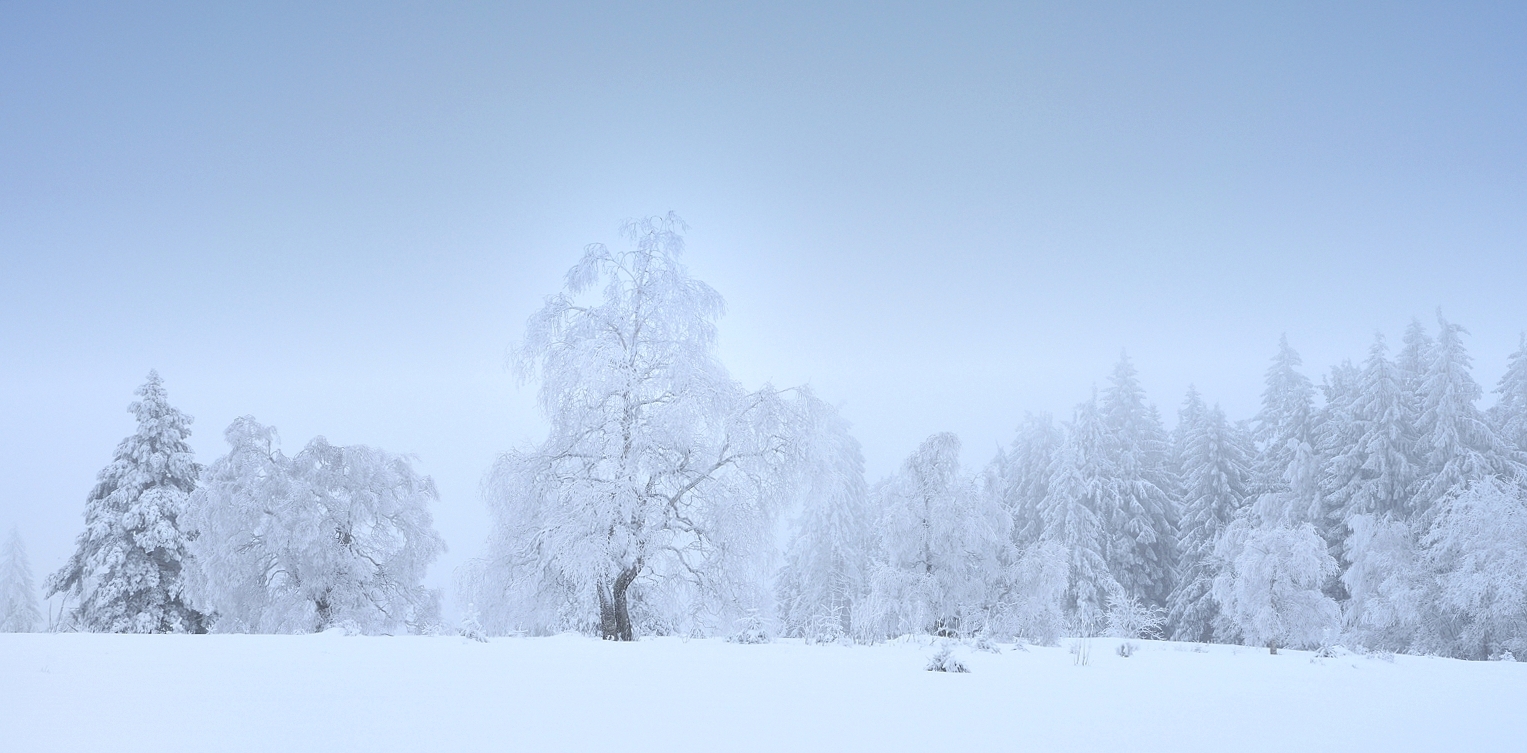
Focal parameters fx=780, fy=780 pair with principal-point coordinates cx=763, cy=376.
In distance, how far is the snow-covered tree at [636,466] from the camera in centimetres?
1416

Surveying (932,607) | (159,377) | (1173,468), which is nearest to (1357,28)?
(1173,468)

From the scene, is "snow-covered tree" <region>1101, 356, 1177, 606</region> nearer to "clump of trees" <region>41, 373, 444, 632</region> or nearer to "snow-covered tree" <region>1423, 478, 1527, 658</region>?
"snow-covered tree" <region>1423, 478, 1527, 658</region>

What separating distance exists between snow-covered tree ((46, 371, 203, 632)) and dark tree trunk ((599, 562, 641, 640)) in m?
13.5

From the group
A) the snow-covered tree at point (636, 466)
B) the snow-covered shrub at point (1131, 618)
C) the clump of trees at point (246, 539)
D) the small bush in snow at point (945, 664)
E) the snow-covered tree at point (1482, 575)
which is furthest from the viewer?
the snow-covered shrub at point (1131, 618)

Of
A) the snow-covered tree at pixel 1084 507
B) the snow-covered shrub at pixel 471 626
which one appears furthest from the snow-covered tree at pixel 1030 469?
the snow-covered shrub at pixel 471 626

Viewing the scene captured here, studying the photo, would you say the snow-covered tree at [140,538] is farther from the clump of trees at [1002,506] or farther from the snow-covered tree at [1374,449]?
the snow-covered tree at [1374,449]

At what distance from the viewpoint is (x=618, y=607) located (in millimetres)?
14500

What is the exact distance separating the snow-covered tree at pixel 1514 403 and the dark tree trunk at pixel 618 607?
35.4 metres

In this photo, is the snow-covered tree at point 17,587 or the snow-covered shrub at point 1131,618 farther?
the snow-covered tree at point 17,587

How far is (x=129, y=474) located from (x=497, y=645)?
20.9 m

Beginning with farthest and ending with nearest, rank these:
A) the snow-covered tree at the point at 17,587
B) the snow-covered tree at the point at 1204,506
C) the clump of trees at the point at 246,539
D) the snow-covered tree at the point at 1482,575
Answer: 1. the snow-covered tree at the point at 17,587
2. the snow-covered tree at the point at 1204,506
3. the snow-covered tree at the point at 1482,575
4. the clump of trees at the point at 246,539

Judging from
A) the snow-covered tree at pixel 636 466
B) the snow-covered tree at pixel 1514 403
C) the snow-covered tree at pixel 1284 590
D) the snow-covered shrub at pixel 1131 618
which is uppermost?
the snow-covered tree at pixel 1514 403

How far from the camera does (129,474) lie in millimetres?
22297

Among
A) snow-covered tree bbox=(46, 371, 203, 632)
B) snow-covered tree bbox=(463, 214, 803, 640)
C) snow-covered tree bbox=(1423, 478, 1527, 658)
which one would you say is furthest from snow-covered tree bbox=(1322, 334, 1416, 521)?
snow-covered tree bbox=(46, 371, 203, 632)
